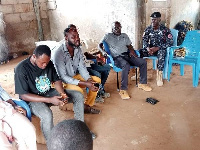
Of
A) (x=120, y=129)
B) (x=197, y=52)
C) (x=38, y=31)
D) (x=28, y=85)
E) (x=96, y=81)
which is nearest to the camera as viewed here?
(x=28, y=85)

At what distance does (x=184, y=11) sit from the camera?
616 cm

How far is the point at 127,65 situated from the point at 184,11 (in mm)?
3381

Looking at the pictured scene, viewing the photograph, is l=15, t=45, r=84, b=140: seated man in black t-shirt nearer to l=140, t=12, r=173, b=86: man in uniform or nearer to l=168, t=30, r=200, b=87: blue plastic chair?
l=140, t=12, r=173, b=86: man in uniform

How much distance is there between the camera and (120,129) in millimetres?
2936

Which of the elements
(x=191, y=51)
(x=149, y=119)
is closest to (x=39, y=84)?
(x=149, y=119)

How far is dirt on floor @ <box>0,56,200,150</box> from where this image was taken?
Answer: 2639mm

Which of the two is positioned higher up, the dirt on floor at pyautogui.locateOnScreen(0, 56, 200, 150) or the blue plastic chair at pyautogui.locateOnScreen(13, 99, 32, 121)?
the blue plastic chair at pyautogui.locateOnScreen(13, 99, 32, 121)

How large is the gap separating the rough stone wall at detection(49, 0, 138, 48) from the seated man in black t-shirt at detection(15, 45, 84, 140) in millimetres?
3210

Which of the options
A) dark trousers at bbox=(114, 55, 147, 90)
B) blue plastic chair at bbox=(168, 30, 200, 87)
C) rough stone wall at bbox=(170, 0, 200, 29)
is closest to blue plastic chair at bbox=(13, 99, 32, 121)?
dark trousers at bbox=(114, 55, 147, 90)

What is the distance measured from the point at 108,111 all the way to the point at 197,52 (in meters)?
2.22

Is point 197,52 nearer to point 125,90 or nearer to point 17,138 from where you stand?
point 125,90

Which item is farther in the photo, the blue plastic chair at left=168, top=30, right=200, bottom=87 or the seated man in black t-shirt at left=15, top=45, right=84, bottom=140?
the blue plastic chair at left=168, top=30, right=200, bottom=87

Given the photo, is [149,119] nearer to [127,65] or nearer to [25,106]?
[127,65]

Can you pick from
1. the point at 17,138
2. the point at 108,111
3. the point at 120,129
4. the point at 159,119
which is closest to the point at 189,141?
the point at 159,119
